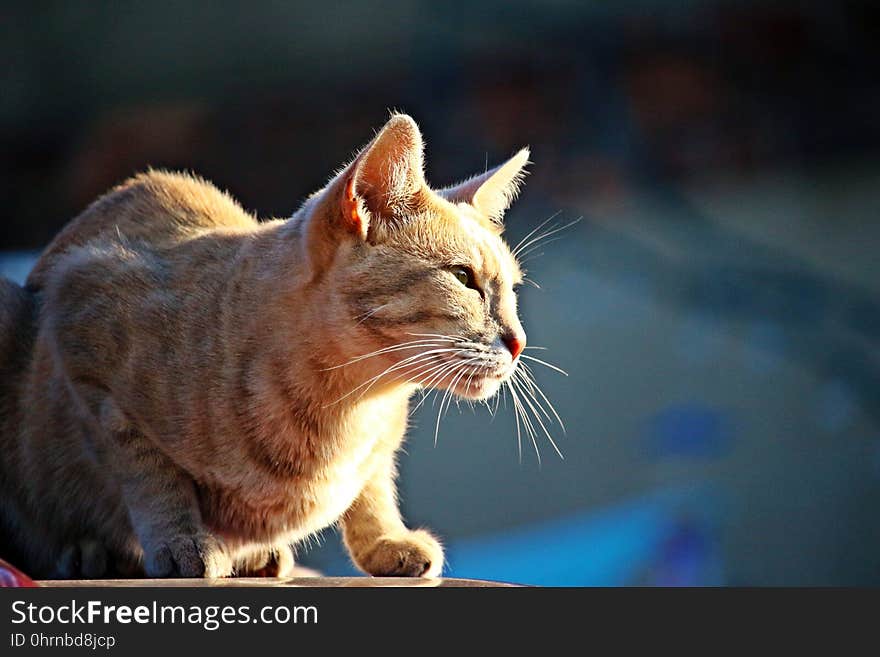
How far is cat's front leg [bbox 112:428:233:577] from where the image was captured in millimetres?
1515

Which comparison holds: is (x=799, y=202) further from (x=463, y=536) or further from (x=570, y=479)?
(x=463, y=536)

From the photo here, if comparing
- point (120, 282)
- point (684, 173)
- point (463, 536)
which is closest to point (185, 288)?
point (120, 282)

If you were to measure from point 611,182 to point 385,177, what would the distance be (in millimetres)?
3078

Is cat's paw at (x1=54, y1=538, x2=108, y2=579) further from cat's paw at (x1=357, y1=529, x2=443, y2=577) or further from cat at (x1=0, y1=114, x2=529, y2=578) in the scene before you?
cat's paw at (x1=357, y1=529, x2=443, y2=577)

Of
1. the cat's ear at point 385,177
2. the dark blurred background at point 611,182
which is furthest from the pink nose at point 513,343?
the dark blurred background at point 611,182

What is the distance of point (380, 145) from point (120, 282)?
20.8 inches

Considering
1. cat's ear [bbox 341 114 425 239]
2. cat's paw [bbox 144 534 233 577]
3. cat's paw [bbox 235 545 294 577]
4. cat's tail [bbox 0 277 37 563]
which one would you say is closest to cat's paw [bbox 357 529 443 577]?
cat's paw [bbox 235 545 294 577]

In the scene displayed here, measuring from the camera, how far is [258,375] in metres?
1.59

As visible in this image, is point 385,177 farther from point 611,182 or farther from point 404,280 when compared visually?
point 611,182

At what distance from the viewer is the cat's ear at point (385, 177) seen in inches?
59.7

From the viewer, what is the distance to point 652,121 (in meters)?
4.48

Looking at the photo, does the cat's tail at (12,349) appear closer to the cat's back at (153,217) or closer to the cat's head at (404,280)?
the cat's back at (153,217)

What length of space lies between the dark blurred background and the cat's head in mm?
2488

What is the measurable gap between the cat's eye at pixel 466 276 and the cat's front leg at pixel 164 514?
1.68ft
